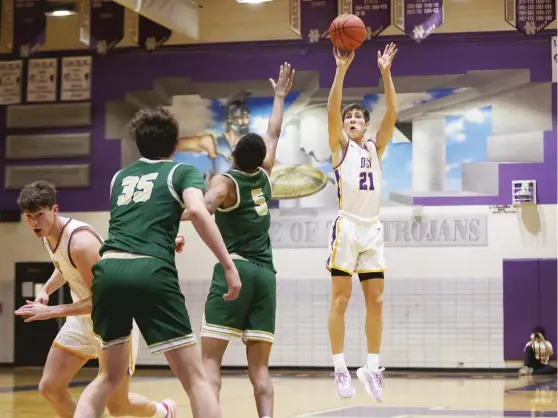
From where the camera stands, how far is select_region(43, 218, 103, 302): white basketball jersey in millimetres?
5656

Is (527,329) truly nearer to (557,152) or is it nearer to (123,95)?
(557,152)

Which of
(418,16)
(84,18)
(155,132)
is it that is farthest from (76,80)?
(155,132)

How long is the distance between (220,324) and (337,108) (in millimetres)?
2363

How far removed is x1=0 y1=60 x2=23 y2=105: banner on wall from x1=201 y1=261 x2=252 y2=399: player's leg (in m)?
9.98

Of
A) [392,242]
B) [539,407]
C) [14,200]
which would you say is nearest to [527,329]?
[392,242]

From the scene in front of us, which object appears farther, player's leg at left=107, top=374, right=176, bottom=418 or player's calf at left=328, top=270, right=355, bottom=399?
player's calf at left=328, top=270, right=355, bottom=399

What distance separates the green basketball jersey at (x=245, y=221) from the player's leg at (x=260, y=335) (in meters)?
0.11

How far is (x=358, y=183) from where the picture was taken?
25.2ft

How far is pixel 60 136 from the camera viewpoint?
48.3 ft

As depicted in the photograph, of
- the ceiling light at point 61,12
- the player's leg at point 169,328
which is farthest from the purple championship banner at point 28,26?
the player's leg at point 169,328

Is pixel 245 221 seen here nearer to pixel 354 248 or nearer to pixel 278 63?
pixel 354 248

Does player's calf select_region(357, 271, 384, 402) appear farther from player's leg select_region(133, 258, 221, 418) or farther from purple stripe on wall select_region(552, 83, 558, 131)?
purple stripe on wall select_region(552, 83, 558, 131)

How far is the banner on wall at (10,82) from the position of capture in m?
14.9

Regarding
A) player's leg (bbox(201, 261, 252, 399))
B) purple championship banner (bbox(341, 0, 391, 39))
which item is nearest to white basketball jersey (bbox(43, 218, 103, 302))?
player's leg (bbox(201, 261, 252, 399))
